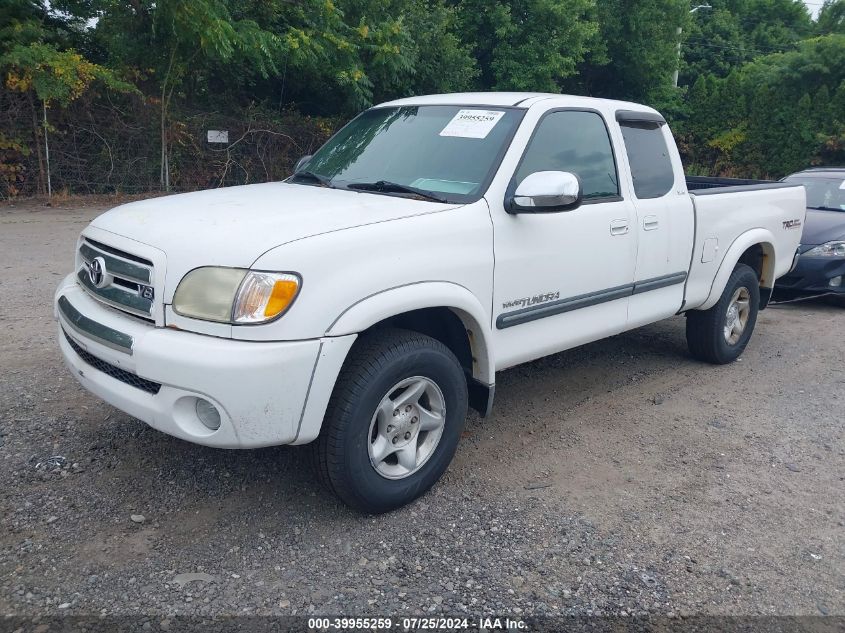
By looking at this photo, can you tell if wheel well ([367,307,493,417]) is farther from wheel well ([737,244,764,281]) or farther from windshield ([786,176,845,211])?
windshield ([786,176,845,211])

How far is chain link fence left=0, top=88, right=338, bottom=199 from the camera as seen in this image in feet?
45.3

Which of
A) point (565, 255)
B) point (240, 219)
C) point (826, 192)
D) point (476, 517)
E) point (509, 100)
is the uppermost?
point (509, 100)

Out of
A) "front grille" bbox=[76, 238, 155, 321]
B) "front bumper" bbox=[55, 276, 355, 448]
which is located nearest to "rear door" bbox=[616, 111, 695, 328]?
"front bumper" bbox=[55, 276, 355, 448]

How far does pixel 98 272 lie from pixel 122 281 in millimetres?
185

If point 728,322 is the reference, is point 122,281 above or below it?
above

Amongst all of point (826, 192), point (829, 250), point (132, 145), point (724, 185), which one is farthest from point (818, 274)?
point (132, 145)

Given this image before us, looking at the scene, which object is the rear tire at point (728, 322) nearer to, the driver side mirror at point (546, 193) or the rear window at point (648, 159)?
the rear window at point (648, 159)

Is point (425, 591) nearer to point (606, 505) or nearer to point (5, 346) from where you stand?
point (606, 505)

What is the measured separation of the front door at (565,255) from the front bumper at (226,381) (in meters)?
1.14

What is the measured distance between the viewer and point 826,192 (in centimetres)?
934

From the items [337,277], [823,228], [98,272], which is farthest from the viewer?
[823,228]

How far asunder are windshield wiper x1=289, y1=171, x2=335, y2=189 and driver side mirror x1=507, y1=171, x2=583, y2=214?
1.13 metres

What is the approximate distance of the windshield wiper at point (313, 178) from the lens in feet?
14.4

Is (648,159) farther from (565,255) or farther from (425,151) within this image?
(425,151)
